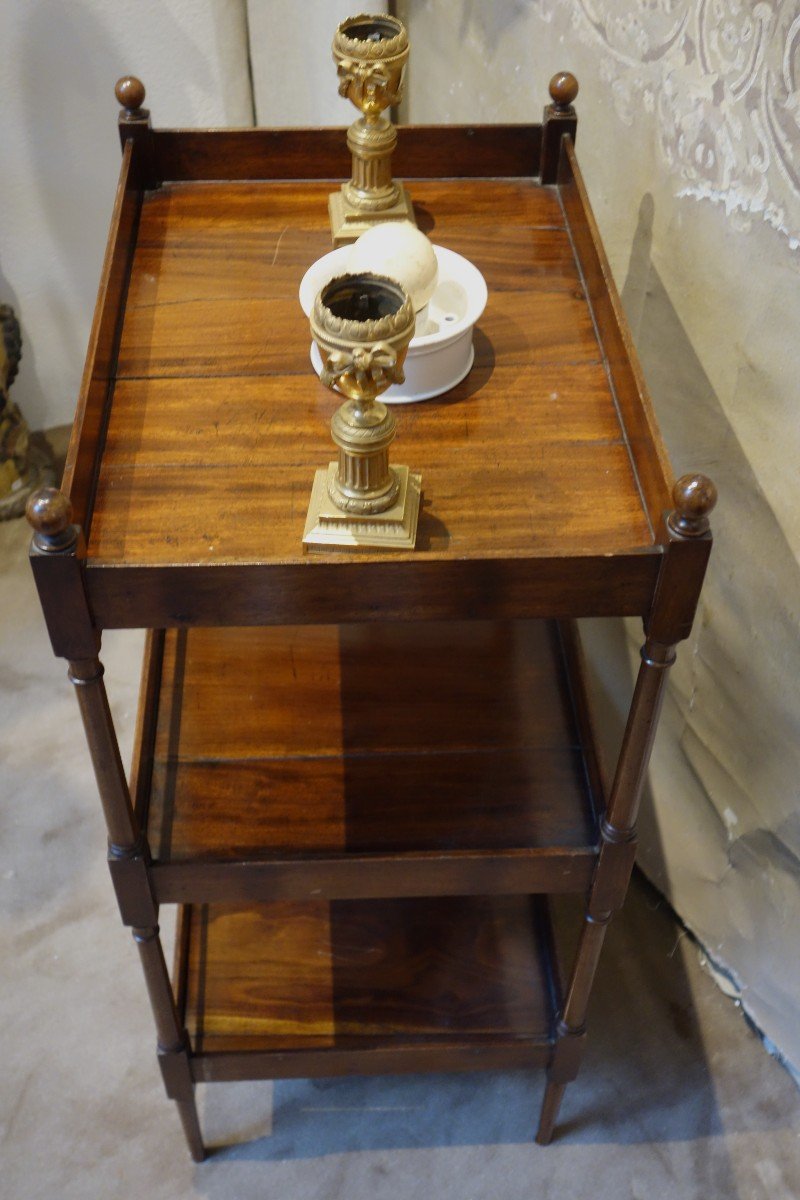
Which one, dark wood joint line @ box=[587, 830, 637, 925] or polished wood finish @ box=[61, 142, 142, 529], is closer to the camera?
polished wood finish @ box=[61, 142, 142, 529]

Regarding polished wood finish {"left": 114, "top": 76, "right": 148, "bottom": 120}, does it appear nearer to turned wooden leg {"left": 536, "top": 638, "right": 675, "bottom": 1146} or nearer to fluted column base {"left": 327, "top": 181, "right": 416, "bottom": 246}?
fluted column base {"left": 327, "top": 181, "right": 416, "bottom": 246}

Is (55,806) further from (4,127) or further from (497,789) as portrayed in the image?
(4,127)

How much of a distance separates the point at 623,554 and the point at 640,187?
0.57 meters

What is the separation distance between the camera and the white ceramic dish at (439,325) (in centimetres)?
94

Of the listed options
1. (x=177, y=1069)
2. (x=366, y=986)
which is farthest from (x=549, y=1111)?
(x=177, y=1069)

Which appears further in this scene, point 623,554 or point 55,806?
point 55,806

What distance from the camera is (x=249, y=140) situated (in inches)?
46.4

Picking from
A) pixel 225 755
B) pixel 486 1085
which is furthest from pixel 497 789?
pixel 486 1085

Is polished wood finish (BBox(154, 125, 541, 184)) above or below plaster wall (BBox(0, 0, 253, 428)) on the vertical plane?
above

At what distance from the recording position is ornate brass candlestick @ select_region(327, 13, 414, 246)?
98 centimetres

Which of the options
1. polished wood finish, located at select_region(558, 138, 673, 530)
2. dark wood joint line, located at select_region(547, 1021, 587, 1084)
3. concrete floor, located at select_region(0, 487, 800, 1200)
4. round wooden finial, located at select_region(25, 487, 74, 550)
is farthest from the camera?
Result: concrete floor, located at select_region(0, 487, 800, 1200)

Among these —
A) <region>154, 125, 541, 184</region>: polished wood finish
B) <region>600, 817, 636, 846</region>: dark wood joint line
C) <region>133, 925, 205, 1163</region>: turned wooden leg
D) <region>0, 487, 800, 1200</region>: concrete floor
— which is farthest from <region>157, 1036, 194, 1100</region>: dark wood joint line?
<region>154, 125, 541, 184</region>: polished wood finish

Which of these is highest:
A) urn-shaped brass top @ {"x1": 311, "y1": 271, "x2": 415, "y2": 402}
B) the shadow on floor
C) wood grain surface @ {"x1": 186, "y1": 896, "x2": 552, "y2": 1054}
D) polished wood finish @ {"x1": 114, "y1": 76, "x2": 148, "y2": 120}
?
urn-shaped brass top @ {"x1": 311, "y1": 271, "x2": 415, "y2": 402}

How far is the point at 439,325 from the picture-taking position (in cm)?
97
